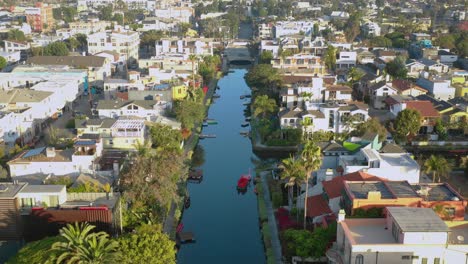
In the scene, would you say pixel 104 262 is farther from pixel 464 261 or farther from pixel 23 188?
pixel 464 261

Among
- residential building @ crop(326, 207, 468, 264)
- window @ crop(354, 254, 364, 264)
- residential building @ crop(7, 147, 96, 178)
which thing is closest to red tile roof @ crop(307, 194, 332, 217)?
residential building @ crop(326, 207, 468, 264)

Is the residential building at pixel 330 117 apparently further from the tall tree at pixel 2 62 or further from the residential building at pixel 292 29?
the residential building at pixel 292 29

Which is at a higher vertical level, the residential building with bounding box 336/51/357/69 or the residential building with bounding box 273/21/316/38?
the residential building with bounding box 273/21/316/38

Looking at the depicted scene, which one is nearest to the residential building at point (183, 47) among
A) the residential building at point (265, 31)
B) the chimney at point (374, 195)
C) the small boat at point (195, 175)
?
the residential building at point (265, 31)

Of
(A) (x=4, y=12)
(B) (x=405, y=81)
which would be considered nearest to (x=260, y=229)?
(B) (x=405, y=81)

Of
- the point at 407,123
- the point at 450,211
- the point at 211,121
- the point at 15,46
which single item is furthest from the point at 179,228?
the point at 15,46

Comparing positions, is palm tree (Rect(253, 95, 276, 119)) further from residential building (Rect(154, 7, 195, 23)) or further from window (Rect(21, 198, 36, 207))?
residential building (Rect(154, 7, 195, 23))

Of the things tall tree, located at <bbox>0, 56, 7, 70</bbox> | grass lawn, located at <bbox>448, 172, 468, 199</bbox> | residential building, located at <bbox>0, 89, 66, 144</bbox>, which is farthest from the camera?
tall tree, located at <bbox>0, 56, 7, 70</bbox>

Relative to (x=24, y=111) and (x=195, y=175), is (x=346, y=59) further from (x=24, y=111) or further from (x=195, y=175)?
(x=24, y=111)
